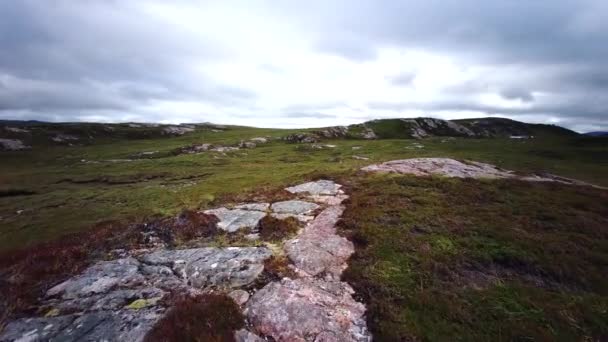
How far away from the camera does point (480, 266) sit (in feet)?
49.3

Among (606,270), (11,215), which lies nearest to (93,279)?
(606,270)

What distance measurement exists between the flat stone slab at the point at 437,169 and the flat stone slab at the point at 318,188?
7.84m

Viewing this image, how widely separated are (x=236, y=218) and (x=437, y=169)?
25.1 meters

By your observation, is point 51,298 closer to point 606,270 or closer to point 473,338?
point 473,338

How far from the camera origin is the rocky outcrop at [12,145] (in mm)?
117525

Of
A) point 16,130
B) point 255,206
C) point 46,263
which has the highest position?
point 255,206

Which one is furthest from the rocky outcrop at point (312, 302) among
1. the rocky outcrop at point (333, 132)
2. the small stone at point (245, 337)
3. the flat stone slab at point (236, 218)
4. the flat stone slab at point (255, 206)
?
the rocky outcrop at point (333, 132)

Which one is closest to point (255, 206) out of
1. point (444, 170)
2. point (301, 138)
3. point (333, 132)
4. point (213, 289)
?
point (213, 289)

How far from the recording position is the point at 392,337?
409 inches

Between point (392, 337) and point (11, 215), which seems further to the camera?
point (11, 215)

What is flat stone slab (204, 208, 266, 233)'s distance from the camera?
2050 cm

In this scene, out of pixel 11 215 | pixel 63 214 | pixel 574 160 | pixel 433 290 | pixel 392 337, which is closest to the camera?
pixel 392 337

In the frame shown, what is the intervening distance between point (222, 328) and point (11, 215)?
128 ft

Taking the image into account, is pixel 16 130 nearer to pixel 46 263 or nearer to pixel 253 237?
pixel 46 263
